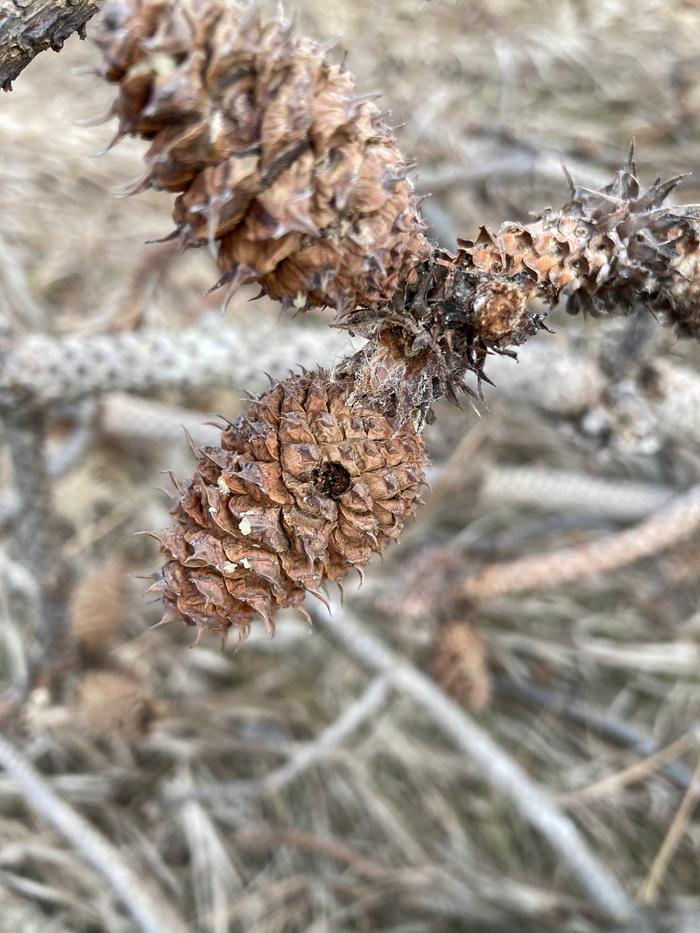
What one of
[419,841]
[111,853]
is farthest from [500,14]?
[111,853]

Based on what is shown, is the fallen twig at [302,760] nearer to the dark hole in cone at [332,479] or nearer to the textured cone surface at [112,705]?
the textured cone surface at [112,705]

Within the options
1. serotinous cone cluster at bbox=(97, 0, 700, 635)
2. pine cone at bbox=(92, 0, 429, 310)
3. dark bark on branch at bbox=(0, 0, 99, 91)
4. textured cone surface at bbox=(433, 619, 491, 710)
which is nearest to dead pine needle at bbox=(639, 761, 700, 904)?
textured cone surface at bbox=(433, 619, 491, 710)

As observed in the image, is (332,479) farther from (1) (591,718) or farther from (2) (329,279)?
(1) (591,718)

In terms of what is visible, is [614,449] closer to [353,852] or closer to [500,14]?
[353,852]

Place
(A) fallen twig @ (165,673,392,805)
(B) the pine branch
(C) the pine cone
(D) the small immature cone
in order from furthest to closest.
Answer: (A) fallen twig @ (165,673,392,805), (B) the pine branch, (D) the small immature cone, (C) the pine cone

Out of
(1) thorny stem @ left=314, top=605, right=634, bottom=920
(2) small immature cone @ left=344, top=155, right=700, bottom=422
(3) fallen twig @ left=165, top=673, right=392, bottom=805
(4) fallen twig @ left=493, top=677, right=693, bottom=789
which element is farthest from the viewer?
(4) fallen twig @ left=493, top=677, right=693, bottom=789

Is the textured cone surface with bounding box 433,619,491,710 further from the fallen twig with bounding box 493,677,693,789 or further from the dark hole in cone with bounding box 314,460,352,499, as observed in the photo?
the dark hole in cone with bounding box 314,460,352,499

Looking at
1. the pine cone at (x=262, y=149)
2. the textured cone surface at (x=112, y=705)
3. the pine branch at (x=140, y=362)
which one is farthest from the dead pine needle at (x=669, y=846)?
the pine cone at (x=262, y=149)
